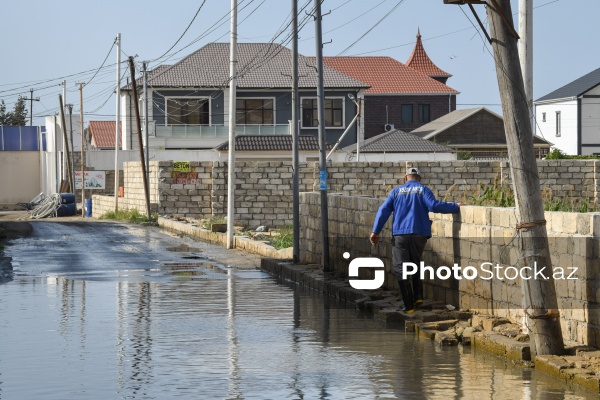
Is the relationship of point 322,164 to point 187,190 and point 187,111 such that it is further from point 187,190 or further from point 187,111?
point 187,111

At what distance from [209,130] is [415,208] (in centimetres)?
5567

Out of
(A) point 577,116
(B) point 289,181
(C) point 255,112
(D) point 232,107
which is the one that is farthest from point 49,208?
(D) point 232,107

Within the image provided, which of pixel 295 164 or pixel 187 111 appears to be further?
pixel 187 111

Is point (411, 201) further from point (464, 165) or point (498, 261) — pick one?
point (464, 165)

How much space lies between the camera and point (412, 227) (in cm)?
1348

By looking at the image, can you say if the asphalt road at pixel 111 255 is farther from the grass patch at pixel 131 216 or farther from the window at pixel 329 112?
the window at pixel 329 112

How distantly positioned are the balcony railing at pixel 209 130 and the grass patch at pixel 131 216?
51.3 ft

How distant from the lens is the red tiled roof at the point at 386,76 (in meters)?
82.7

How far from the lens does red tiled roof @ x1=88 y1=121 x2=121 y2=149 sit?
83.8 metres

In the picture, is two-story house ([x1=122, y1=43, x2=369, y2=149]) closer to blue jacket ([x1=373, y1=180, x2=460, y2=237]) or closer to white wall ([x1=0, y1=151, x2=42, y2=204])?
white wall ([x1=0, y1=151, x2=42, y2=204])

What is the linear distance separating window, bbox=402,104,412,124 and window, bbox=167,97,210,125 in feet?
63.9

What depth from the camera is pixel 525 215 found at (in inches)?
412

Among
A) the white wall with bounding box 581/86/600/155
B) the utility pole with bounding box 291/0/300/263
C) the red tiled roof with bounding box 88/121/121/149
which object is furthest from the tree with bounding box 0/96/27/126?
the utility pole with bounding box 291/0/300/263

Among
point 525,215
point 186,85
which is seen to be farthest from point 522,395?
point 186,85
